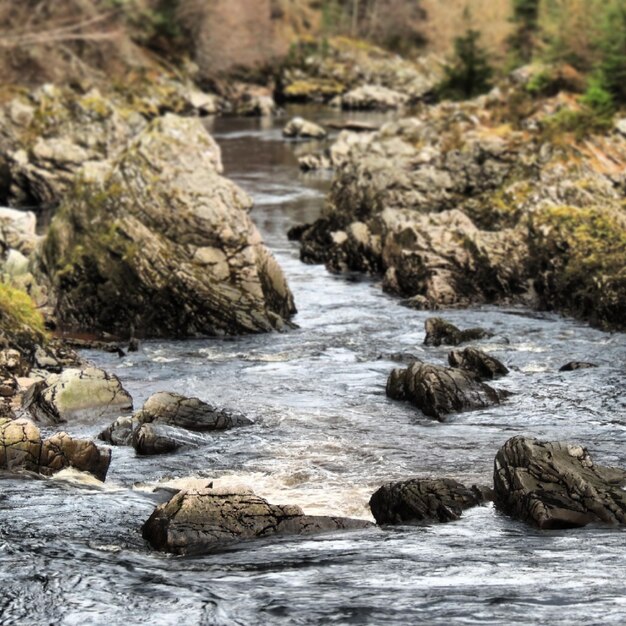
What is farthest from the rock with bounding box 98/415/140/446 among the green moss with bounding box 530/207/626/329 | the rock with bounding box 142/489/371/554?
the green moss with bounding box 530/207/626/329

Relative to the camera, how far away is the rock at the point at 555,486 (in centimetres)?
1229

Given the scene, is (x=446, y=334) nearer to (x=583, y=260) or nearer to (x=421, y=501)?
(x=583, y=260)

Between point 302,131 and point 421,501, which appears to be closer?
point 421,501

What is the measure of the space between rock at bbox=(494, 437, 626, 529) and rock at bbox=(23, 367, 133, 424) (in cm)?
675

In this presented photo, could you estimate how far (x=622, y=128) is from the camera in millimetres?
36875

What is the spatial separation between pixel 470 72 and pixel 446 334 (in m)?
39.5

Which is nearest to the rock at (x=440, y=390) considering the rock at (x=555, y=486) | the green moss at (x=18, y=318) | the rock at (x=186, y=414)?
the rock at (x=186, y=414)

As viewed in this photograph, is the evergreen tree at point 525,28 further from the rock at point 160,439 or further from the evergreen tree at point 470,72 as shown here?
the rock at point 160,439

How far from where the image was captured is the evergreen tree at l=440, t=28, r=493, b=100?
5816 cm

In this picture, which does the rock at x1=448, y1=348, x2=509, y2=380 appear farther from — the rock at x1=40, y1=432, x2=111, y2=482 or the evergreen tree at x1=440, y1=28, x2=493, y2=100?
the evergreen tree at x1=440, y1=28, x2=493, y2=100

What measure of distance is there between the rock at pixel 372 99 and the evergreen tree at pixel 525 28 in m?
15.6

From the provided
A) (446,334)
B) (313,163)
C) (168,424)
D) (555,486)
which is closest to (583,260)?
(446,334)

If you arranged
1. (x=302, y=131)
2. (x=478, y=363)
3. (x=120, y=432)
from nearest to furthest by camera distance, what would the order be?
(x=120, y=432) < (x=478, y=363) < (x=302, y=131)

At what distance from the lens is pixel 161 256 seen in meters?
23.8
